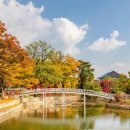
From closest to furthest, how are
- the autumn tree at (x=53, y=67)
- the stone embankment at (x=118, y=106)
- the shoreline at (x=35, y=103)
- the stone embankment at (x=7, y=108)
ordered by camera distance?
1. the stone embankment at (x=7, y=108)
2. the shoreline at (x=35, y=103)
3. the stone embankment at (x=118, y=106)
4. the autumn tree at (x=53, y=67)

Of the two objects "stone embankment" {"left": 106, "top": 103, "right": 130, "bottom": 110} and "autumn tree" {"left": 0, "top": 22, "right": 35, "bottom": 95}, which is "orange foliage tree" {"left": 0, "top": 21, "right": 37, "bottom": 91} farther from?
"stone embankment" {"left": 106, "top": 103, "right": 130, "bottom": 110}

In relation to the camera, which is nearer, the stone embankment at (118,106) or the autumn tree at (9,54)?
the autumn tree at (9,54)

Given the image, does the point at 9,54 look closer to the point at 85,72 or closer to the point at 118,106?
the point at 118,106

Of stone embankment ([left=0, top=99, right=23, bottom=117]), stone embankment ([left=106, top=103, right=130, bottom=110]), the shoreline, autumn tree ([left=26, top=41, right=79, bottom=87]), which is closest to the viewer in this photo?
A: stone embankment ([left=0, top=99, right=23, bottom=117])

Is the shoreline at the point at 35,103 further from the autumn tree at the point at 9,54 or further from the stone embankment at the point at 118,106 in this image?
the autumn tree at the point at 9,54

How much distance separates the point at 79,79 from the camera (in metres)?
68.1

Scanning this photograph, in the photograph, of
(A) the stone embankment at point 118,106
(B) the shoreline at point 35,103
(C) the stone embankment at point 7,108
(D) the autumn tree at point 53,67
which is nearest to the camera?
(C) the stone embankment at point 7,108

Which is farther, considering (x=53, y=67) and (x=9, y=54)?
(x=53, y=67)

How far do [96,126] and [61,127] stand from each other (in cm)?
328

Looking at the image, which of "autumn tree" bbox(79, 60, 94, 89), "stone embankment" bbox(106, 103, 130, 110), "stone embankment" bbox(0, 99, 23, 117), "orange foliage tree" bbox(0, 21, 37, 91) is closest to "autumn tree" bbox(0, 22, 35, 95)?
"orange foliage tree" bbox(0, 21, 37, 91)

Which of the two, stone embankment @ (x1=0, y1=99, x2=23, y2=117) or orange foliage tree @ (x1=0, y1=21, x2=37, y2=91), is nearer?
stone embankment @ (x1=0, y1=99, x2=23, y2=117)

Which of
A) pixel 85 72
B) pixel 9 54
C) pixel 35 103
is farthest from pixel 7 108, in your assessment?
pixel 85 72

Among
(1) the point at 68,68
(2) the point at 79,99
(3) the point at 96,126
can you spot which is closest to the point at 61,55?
(1) the point at 68,68

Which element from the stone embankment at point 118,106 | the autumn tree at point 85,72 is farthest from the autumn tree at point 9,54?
the autumn tree at point 85,72
